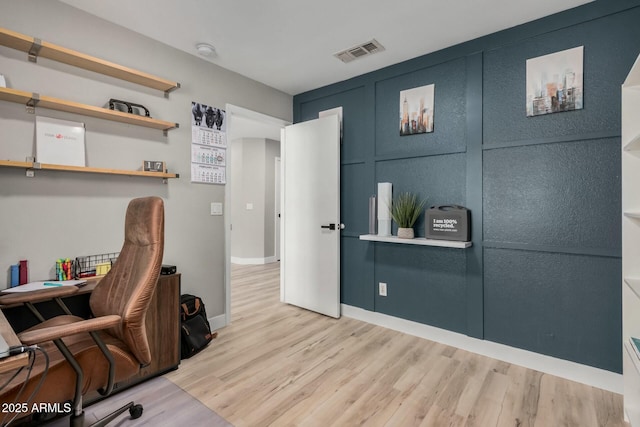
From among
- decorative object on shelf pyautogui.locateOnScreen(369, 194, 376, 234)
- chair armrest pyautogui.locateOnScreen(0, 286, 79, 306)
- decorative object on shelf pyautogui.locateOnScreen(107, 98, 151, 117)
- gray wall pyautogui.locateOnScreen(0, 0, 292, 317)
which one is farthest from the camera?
decorative object on shelf pyautogui.locateOnScreen(369, 194, 376, 234)

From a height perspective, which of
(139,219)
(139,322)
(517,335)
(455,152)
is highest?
(455,152)

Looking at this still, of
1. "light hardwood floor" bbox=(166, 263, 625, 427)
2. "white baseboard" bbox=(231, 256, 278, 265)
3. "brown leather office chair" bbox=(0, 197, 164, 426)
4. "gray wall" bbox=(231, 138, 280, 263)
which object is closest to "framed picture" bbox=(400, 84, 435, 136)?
"light hardwood floor" bbox=(166, 263, 625, 427)

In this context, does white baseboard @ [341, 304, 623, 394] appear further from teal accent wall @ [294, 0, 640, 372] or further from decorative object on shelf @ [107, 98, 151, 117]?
decorative object on shelf @ [107, 98, 151, 117]

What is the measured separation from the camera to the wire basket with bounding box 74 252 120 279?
2111 millimetres

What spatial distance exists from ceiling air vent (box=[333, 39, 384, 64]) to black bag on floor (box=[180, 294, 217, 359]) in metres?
2.50

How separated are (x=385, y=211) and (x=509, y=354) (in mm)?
1501

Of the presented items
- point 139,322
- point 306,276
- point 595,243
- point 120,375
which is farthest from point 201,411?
point 595,243

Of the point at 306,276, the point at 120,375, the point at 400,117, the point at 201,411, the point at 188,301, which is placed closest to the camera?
the point at 120,375

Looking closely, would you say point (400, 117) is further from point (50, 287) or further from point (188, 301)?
point (50, 287)

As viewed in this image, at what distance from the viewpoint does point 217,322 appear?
299 centimetres

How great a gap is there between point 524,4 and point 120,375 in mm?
3184

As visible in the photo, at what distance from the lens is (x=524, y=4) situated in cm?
211

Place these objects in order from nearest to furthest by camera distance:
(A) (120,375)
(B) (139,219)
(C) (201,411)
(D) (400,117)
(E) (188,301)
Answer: (A) (120,375)
(B) (139,219)
(C) (201,411)
(E) (188,301)
(D) (400,117)

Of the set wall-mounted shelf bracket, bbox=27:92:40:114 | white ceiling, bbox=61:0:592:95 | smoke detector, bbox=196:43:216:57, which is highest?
white ceiling, bbox=61:0:592:95
